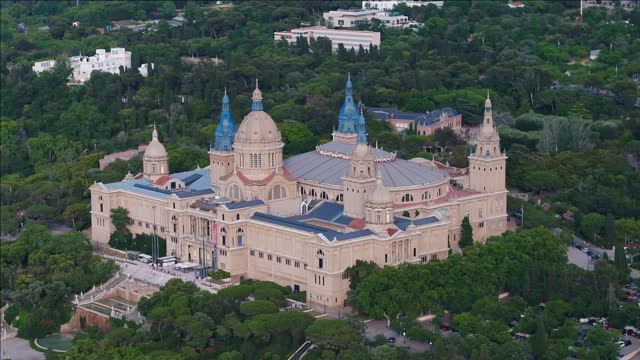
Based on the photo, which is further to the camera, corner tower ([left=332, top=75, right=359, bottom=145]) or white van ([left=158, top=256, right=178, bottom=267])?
corner tower ([left=332, top=75, right=359, bottom=145])

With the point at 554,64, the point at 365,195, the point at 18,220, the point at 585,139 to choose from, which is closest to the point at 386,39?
the point at 554,64

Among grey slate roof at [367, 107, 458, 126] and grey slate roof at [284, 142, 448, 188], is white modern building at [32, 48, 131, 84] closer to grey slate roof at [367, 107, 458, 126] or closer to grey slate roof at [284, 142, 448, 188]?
grey slate roof at [367, 107, 458, 126]

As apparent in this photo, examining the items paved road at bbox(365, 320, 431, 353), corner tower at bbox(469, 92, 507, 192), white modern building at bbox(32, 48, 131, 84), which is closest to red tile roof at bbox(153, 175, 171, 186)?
corner tower at bbox(469, 92, 507, 192)

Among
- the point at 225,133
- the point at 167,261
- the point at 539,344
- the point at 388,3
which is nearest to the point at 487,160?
the point at 225,133

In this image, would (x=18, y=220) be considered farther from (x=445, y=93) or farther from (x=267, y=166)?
(x=445, y=93)

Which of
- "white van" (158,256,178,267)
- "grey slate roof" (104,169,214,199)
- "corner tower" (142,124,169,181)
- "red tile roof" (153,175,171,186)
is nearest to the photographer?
"white van" (158,256,178,267)

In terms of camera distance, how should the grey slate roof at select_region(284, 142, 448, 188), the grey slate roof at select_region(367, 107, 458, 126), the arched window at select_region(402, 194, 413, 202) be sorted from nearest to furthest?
the arched window at select_region(402, 194, 413, 202) → the grey slate roof at select_region(284, 142, 448, 188) → the grey slate roof at select_region(367, 107, 458, 126)

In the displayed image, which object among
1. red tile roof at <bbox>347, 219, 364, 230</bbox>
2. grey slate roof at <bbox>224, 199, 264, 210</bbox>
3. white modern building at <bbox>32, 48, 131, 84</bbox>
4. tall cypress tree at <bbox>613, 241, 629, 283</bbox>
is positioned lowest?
tall cypress tree at <bbox>613, 241, 629, 283</bbox>

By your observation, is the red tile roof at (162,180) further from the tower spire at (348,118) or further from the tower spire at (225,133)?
the tower spire at (348,118)
